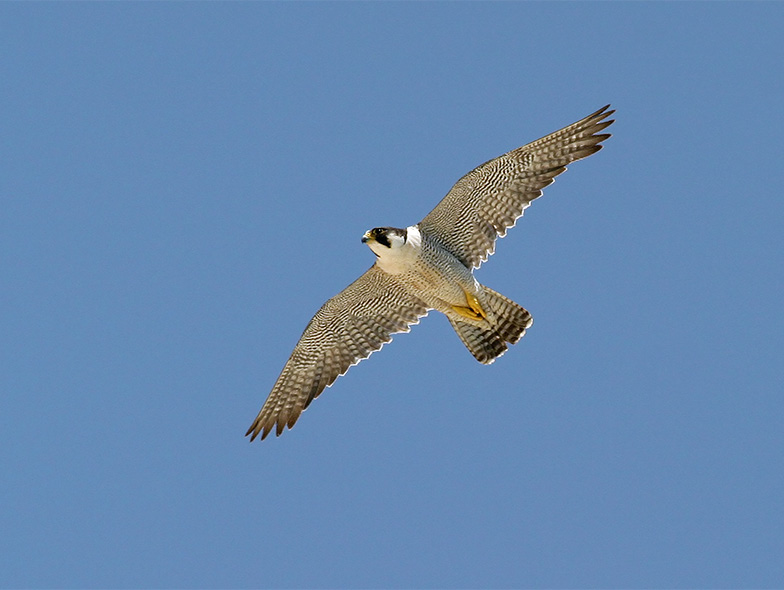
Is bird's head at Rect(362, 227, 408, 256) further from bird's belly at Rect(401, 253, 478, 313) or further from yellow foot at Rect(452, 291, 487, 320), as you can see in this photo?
yellow foot at Rect(452, 291, 487, 320)

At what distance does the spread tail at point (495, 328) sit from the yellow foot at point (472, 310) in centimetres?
10

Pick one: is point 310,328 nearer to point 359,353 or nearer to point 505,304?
point 359,353

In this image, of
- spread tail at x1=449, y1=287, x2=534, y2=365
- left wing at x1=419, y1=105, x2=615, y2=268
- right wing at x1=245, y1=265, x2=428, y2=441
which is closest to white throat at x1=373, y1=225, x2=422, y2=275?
left wing at x1=419, y1=105, x2=615, y2=268

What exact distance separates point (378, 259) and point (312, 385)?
1963 millimetres

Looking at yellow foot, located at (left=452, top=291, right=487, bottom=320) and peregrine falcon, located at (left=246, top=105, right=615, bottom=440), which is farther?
yellow foot, located at (left=452, top=291, right=487, bottom=320)

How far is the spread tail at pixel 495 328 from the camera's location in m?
15.6

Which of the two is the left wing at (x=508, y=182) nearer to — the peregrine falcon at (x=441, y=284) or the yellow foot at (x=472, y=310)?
the peregrine falcon at (x=441, y=284)

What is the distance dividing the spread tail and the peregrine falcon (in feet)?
Result: 0.04

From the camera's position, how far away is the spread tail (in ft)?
51.1

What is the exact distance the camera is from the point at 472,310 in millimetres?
15414

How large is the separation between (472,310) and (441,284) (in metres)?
0.68

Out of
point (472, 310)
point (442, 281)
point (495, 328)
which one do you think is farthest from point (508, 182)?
point (495, 328)

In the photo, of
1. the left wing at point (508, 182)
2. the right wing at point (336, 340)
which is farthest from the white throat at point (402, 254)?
the right wing at point (336, 340)

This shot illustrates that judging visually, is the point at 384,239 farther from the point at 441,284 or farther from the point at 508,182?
the point at 508,182
